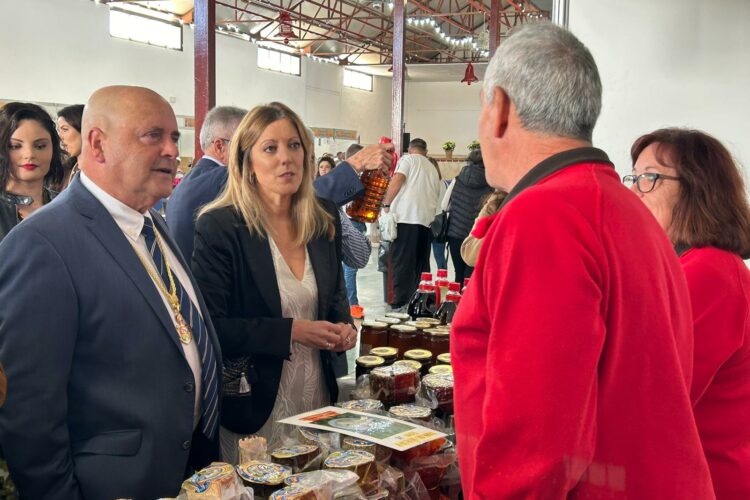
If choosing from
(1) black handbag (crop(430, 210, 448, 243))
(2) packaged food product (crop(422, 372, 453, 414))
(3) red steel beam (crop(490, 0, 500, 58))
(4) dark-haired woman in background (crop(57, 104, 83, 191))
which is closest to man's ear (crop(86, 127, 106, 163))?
(2) packaged food product (crop(422, 372, 453, 414))

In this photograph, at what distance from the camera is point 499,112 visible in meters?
1.14

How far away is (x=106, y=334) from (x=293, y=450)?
46 centimetres

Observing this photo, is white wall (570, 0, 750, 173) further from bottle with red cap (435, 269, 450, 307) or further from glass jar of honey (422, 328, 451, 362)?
glass jar of honey (422, 328, 451, 362)

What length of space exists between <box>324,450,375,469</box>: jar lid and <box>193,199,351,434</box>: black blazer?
2.07ft

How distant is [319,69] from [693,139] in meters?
19.9

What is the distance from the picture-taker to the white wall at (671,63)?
3.67 m

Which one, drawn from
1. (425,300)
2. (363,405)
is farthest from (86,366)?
(425,300)

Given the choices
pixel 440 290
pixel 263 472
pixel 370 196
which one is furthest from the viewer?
pixel 440 290

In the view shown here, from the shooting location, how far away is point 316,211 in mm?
2318

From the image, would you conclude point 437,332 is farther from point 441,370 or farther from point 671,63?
point 671,63

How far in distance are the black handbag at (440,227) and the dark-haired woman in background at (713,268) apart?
5163mm

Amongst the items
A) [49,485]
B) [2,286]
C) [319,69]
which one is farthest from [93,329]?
[319,69]

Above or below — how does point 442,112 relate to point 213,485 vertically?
above

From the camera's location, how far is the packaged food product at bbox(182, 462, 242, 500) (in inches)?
49.2
